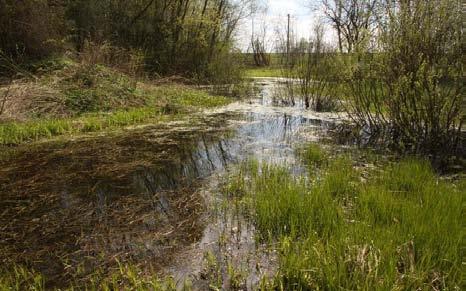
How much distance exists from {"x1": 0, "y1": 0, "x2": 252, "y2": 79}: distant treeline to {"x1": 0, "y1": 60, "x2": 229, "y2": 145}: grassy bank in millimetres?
1409

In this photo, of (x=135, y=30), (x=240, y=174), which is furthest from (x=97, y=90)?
(x=135, y=30)

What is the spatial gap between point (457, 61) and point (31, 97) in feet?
27.2

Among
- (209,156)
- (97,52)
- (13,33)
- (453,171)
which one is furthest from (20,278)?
(13,33)

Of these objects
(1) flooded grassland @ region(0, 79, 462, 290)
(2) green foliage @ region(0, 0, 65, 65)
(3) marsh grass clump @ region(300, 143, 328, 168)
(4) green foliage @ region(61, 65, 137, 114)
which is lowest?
(1) flooded grassland @ region(0, 79, 462, 290)

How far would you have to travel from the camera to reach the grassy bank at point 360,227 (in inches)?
85.2

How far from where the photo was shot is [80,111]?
8.20 metres

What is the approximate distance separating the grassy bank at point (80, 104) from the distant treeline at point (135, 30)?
4.62ft

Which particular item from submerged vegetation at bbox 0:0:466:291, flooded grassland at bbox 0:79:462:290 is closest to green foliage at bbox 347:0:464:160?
submerged vegetation at bbox 0:0:466:291

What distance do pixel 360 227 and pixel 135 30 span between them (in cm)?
1501

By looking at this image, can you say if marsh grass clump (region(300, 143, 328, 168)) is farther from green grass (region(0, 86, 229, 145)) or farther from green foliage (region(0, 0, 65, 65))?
green foliage (region(0, 0, 65, 65))

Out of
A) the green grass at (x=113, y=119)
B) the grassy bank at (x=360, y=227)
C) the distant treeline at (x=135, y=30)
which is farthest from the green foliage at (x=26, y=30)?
the grassy bank at (x=360, y=227)

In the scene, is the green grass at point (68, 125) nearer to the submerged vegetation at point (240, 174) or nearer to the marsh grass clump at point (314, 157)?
the submerged vegetation at point (240, 174)

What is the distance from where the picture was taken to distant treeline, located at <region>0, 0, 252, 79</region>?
32.8 ft

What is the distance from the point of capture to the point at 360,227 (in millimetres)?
2646
